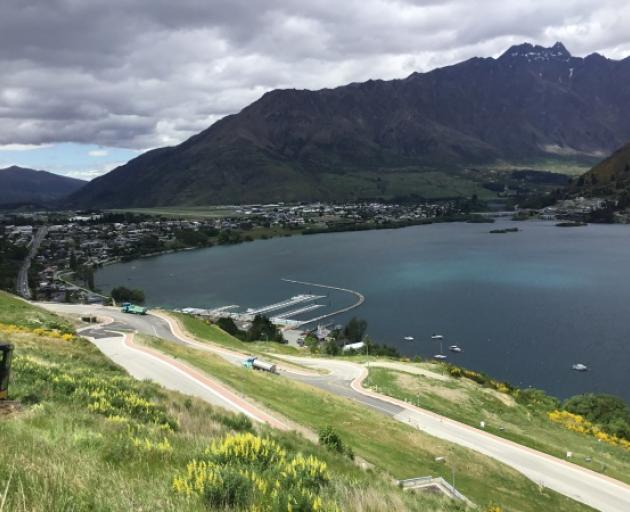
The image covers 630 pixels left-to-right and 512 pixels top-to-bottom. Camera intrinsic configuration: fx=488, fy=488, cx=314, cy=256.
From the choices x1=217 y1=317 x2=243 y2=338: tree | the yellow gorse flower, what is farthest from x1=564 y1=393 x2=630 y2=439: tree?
x1=217 y1=317 x2=243 y2=338: tree

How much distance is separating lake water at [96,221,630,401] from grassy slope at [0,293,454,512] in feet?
237

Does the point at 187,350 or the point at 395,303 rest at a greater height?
the point at 187,350

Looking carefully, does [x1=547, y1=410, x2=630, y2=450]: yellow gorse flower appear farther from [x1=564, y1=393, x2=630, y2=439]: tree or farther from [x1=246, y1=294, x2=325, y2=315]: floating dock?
[x1=246, y1=294, x2=325, y2=315]: floating dock

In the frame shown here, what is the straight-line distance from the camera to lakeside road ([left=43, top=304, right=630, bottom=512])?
90.0ft

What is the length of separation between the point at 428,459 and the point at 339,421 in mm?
5581

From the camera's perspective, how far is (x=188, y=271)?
183375mm

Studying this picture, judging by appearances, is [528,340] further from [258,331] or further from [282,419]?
[282,419]

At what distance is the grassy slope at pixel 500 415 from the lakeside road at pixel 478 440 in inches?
58.5

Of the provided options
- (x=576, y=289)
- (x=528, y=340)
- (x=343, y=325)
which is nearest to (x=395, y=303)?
(x=343, y=325)

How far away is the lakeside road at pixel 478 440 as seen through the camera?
2744 centimetres

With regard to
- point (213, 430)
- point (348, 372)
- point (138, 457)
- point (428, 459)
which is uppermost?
point (138, 457)

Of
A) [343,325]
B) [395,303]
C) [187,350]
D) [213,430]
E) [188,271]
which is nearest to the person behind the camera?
[213,430]

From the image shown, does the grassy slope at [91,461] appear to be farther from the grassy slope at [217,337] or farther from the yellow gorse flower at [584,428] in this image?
the grassy slope at [217,337]

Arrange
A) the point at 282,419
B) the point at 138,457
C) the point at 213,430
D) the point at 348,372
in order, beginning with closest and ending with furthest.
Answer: the point at 138,457, the point at 213,430, the point at 282,419, the point at 348,372
